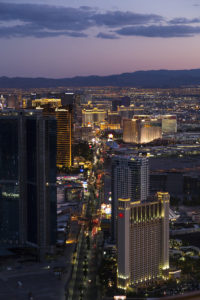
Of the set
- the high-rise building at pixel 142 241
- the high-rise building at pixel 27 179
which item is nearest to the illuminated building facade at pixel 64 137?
the high-rise building at pixel 27 179

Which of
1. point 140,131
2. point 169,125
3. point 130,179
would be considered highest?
point 130,179

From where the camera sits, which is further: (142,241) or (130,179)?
(130,179)

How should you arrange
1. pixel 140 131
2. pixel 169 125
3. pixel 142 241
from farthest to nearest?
pixel 169 125 → pixel 140 131 → pixel 142 241

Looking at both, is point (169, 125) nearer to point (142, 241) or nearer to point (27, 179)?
point (27, 179)

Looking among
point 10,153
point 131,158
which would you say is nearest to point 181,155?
point 131,158

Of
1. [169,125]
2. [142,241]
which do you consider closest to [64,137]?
Result: [142,241]

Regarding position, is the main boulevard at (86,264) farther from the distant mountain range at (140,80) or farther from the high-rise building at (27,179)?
the distant mountain range at (140,80)
